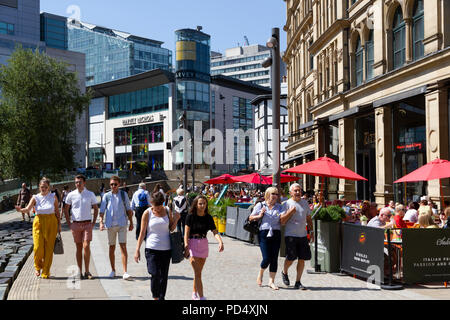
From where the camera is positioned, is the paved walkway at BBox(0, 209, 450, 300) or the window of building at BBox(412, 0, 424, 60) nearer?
the paved walkway at BBox(0, 209, 450, 300)

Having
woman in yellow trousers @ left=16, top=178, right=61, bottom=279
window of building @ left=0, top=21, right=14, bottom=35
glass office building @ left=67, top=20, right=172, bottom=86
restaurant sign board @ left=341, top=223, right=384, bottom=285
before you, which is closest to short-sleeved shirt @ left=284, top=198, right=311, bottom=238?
restaurant sign board @ left=341, top=223, right=384, bottom=285

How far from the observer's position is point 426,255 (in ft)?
30.1

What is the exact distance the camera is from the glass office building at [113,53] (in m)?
131

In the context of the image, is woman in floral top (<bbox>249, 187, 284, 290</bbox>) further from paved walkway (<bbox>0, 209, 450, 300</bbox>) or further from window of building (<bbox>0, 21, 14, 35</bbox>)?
window of building (<bbox>0, 21, 14, 35</bbox>)

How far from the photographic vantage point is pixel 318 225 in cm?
1062

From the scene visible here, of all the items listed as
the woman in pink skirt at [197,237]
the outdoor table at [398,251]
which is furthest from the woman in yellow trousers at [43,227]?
the outdoor table at [398,251]

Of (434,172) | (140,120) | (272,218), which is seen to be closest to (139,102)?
(140,120)

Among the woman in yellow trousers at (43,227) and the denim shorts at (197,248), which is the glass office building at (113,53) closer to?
the woman in yellow trousers at (43,227)

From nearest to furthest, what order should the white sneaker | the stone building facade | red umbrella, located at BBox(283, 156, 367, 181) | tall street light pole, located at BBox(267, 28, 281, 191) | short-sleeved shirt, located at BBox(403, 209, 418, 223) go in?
the white sneaker < tall street light pole, located at BBox(267, 28, 281, 191) < short-sleeved shirt, located at BBox(403, 209, 418, 223) < red umbrella, located at BBox(283, 156, 367, 181) < the stone building facade

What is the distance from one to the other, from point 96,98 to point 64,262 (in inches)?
3753

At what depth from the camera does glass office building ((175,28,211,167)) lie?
85.9 meters

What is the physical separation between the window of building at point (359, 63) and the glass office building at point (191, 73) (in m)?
57.7

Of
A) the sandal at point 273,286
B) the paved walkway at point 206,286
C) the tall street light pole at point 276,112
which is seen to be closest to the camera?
the paved walkway at point 206,286

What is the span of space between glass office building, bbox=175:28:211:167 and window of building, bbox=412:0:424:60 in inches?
2533
